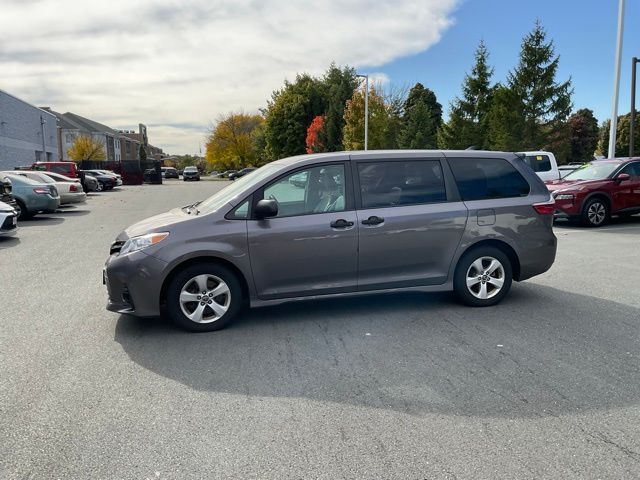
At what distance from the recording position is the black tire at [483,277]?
5.72 m

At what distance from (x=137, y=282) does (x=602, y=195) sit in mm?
11875

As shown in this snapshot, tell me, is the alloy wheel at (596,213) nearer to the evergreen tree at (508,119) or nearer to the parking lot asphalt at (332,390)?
the parking lot asphalt at (332,390)

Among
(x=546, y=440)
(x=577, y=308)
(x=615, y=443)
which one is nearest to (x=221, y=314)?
(x=546, y=440)

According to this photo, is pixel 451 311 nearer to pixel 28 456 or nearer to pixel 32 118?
pixel 28 456

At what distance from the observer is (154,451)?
2.98m

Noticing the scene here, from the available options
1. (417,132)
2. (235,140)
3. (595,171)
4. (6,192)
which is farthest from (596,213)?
(235,140)

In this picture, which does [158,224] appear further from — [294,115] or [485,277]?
[294,115]

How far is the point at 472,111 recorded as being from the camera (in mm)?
45281

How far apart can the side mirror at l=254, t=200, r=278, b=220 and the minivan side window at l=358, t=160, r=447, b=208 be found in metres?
0.97

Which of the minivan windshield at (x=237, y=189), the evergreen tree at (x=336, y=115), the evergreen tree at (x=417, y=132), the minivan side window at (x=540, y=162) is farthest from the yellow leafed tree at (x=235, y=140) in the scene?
the minivan windshield at (x=237, y=189)

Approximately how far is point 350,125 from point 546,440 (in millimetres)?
44176

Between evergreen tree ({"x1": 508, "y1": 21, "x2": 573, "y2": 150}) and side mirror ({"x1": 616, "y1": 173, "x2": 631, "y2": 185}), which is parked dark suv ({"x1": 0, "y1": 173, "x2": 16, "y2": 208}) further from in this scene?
evergreen tree ({"x1": 508, "y1": 21, "x2": 573, "y2": 150})

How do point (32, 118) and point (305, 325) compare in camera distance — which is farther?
point (32, 118)

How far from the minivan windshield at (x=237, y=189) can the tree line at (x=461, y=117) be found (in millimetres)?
35032
